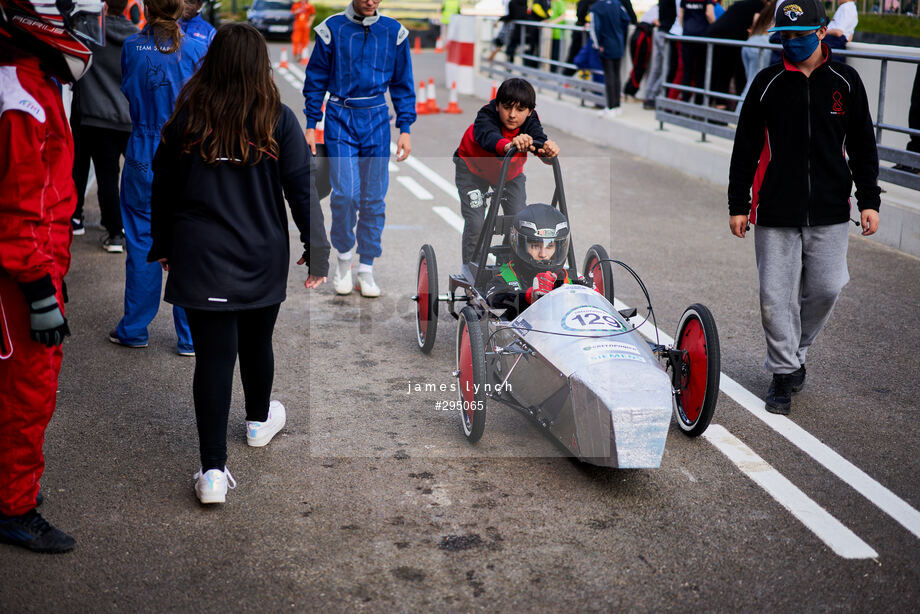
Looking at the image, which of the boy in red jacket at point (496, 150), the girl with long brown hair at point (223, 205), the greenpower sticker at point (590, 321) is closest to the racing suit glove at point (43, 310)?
the girl with long brown hair at point (223, 205)

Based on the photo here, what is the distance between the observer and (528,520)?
4004 mm

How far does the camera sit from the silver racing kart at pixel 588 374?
4043 millimetres

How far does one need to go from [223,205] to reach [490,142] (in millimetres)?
2240

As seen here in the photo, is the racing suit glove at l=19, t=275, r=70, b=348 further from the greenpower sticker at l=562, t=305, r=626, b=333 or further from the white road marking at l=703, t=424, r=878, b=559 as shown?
the white road marking at l=703, t=424, r=878, b=559

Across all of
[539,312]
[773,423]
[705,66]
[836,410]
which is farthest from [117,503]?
[705,66]

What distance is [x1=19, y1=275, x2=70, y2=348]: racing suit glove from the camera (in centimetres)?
344

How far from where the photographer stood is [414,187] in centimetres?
1142

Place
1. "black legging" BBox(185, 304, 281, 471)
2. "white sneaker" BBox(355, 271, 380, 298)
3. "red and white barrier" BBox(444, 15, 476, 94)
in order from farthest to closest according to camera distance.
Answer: "red and white barrier" BBox(444, 15, 476, 94) < "white sneaker" BBox(355, 271, 380, 298) < "black legging" BBox(185, 304, 281, 471)

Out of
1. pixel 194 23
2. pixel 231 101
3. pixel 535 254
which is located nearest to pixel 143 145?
pixel 194 23

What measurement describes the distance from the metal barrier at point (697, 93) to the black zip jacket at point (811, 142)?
158 inches

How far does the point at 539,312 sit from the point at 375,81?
2.91 metres

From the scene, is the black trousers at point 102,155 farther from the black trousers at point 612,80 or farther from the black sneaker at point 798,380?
the black trousers at point 612,80

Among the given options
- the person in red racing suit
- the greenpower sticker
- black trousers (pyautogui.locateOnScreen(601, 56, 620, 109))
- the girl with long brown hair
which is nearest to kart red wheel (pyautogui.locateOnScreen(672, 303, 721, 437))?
the greenpower sticker

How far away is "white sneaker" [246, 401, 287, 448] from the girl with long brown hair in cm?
48
